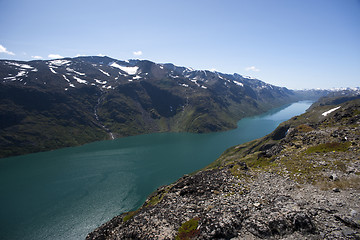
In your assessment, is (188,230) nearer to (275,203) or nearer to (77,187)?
(275,203)

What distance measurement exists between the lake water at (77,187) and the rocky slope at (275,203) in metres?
60.0

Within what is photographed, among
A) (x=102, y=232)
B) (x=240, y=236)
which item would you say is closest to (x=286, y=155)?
(x=240, y=236)

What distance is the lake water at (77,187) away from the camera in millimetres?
80000

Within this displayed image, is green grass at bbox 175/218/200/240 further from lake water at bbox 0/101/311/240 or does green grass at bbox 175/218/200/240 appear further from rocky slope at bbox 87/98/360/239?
lake water at bbox 0/101/311/240

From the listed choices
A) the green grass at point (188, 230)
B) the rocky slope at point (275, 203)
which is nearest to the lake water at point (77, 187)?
the rocky slope at point (275, 203)

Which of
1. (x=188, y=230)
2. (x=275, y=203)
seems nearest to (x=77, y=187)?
(x=188, y=230)

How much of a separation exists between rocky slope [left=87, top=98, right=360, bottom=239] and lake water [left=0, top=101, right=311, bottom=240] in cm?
6003

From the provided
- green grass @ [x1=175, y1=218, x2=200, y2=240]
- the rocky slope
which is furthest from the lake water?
green grass @ [x1=175, y1=218, x2=200, y2=240]

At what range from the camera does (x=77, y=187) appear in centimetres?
11488

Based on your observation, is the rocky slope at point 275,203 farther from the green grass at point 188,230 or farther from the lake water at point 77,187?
the lake water at point 77,187

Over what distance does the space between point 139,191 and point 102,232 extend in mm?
73566

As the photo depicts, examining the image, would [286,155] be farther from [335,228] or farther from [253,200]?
[335,228]

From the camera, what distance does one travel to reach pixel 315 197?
22.3m

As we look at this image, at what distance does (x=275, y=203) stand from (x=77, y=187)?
124933 mm
